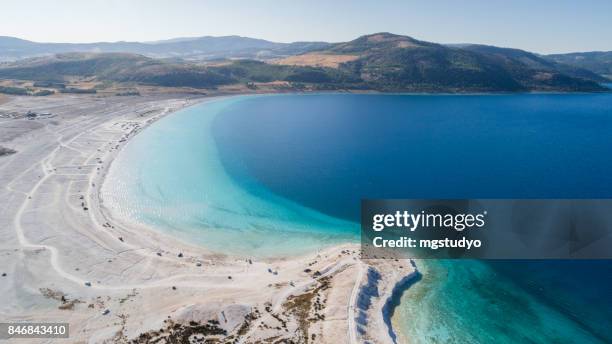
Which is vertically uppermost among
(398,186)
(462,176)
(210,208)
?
(462,176)

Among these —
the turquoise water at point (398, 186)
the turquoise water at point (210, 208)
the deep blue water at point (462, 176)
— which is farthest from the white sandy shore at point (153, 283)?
the deep blue water at point (462, 176)

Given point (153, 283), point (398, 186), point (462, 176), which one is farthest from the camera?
point (462, 176)

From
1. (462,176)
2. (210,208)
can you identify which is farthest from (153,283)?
(462,176)

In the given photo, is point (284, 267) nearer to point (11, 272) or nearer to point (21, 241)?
point (11, 272)

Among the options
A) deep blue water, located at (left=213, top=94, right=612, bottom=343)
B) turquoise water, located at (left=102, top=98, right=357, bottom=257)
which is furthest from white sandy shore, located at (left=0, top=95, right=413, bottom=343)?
deep blue water, located at (left=213, top=94, right=612, bottom=343)

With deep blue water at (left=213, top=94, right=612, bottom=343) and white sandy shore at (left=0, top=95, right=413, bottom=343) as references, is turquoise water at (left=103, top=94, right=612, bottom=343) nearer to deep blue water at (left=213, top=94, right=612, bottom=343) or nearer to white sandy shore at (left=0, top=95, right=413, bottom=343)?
deep blue water at (left=213, top=94, right=612, bottom=343)

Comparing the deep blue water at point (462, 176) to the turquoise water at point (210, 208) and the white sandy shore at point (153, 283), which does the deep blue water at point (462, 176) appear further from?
the white sandy shore at point (153, 283)

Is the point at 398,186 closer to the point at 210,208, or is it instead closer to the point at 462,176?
the point at 462,176
